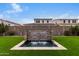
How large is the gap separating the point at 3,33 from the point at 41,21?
1.64 metres

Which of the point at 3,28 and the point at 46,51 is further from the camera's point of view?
the point at 3,28

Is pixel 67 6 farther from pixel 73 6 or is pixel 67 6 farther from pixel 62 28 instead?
pixel 62 28

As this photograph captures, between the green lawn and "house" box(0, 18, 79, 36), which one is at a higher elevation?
"house" box(0, 18, 79, 36)

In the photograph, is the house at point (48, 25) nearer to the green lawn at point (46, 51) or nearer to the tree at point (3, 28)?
the tree at point (3, 28)

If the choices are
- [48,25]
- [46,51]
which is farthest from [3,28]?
[46,51]

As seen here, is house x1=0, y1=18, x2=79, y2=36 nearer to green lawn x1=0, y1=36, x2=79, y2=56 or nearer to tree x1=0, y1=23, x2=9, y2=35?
tree x1=0, y1=23, x2=9, y2=35

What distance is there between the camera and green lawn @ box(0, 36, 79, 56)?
7758 millimetres

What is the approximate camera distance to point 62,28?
938 cm

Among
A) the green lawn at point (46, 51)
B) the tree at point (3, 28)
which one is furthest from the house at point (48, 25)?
the green lawn at point (46, 51)

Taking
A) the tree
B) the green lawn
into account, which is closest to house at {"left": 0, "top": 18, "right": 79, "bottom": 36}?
the tree

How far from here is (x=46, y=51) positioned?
8.06 metres

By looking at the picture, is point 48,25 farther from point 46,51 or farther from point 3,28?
point 3,28

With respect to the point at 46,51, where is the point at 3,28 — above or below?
above

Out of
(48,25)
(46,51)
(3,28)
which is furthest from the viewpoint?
(48,25)
